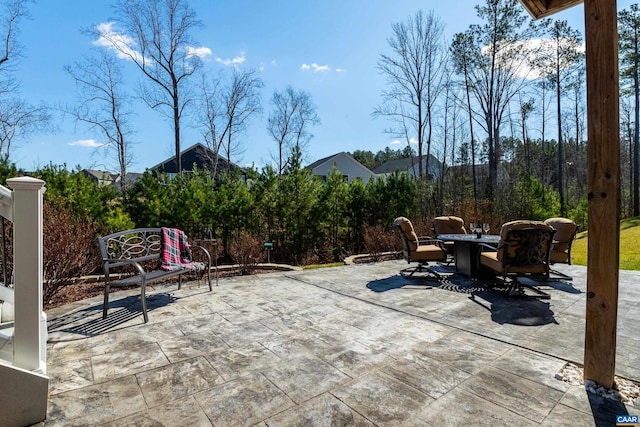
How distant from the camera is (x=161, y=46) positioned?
13.1 meters

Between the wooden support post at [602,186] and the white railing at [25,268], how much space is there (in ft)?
11.0

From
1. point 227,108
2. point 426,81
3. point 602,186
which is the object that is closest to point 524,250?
point 602,186

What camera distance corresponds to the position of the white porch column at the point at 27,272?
186cm

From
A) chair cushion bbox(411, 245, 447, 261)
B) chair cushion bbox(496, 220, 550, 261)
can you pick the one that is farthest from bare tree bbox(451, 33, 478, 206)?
chair cushion bbox(496, 220, 550, 261)

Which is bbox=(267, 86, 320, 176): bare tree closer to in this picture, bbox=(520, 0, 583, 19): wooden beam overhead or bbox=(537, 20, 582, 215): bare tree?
bbox=(537, 20, 582, 215): bare tree

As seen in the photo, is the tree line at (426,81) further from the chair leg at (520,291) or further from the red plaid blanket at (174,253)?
the red plaid blanket at (174,253)

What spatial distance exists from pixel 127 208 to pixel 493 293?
6833 mm

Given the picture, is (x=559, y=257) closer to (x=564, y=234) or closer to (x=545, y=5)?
(x=564, y=234)

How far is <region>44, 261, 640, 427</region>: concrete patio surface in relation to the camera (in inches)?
73.1

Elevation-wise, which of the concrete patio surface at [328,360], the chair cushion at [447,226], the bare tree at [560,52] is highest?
the bare tree at [560,52]

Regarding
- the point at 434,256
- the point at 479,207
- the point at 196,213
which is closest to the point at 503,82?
the point at 479,207

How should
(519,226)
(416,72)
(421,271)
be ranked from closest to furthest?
(519,226), (421,271), (416,72)

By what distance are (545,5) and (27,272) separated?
4641 millimetres

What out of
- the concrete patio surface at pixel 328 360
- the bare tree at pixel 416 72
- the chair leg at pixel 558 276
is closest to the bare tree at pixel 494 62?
the bare tree at pixel 416 72
